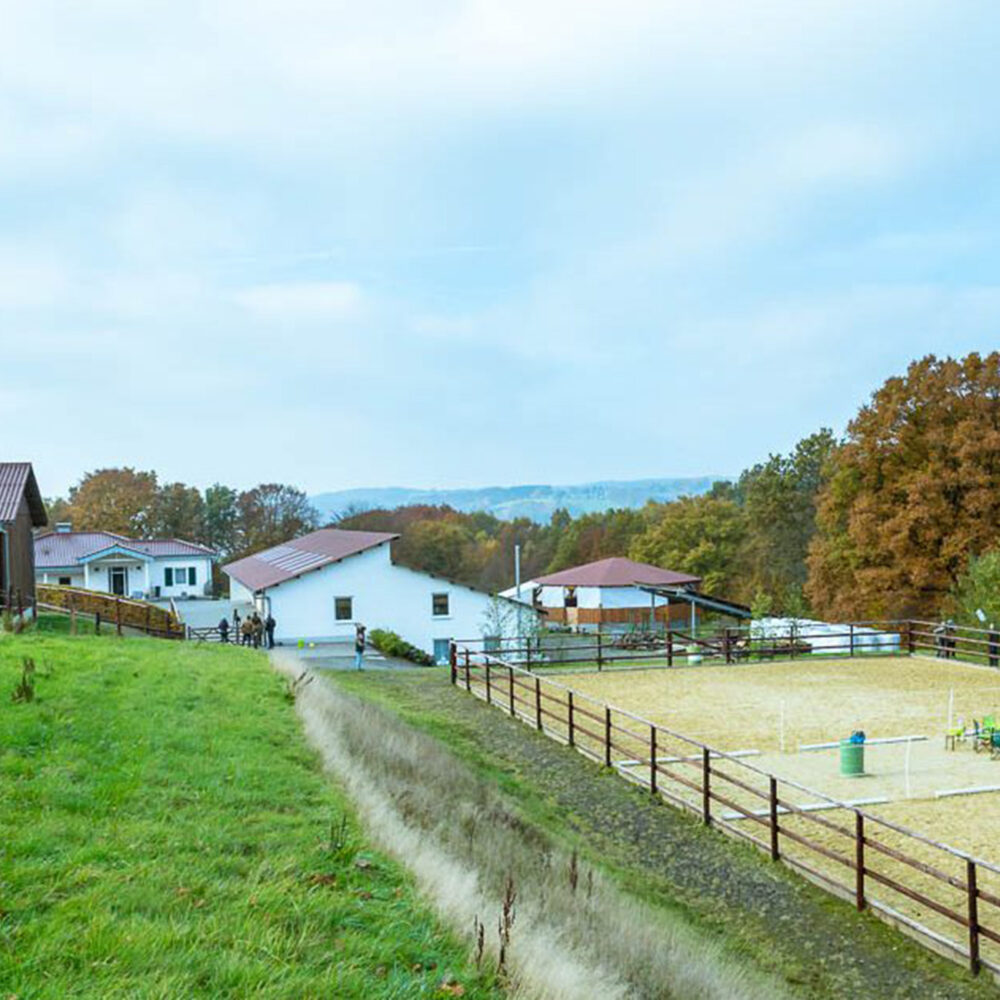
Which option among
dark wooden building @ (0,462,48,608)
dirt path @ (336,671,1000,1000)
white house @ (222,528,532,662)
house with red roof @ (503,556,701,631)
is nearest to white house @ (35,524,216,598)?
white house @ (222,528,532,662)

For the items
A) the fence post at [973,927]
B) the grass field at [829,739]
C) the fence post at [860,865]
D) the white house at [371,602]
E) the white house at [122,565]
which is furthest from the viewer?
the white house at [122,565]

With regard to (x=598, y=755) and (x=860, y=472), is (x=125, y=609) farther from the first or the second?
(x=860, y=472)

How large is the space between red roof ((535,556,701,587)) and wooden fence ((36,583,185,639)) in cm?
2314

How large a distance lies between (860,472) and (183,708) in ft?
102

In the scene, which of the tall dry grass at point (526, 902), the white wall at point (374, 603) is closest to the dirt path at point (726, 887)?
the tall dry grass at point (526, 902)

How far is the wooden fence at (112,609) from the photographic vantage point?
3134 cm

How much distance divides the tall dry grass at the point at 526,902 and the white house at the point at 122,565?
4292cm

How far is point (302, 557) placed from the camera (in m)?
44.3

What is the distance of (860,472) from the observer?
38375 mm

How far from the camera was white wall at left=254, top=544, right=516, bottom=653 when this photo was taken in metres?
38.2

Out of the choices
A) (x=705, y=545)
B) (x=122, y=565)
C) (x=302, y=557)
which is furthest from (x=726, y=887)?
(x=705, y=545)

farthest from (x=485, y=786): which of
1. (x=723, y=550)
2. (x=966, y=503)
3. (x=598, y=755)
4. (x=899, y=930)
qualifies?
(x=723, y=550)

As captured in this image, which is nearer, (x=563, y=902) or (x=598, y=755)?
(x=563, y=902)

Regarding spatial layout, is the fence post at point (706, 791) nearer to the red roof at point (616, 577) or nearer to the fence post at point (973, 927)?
the fence post at point (973, 927)
